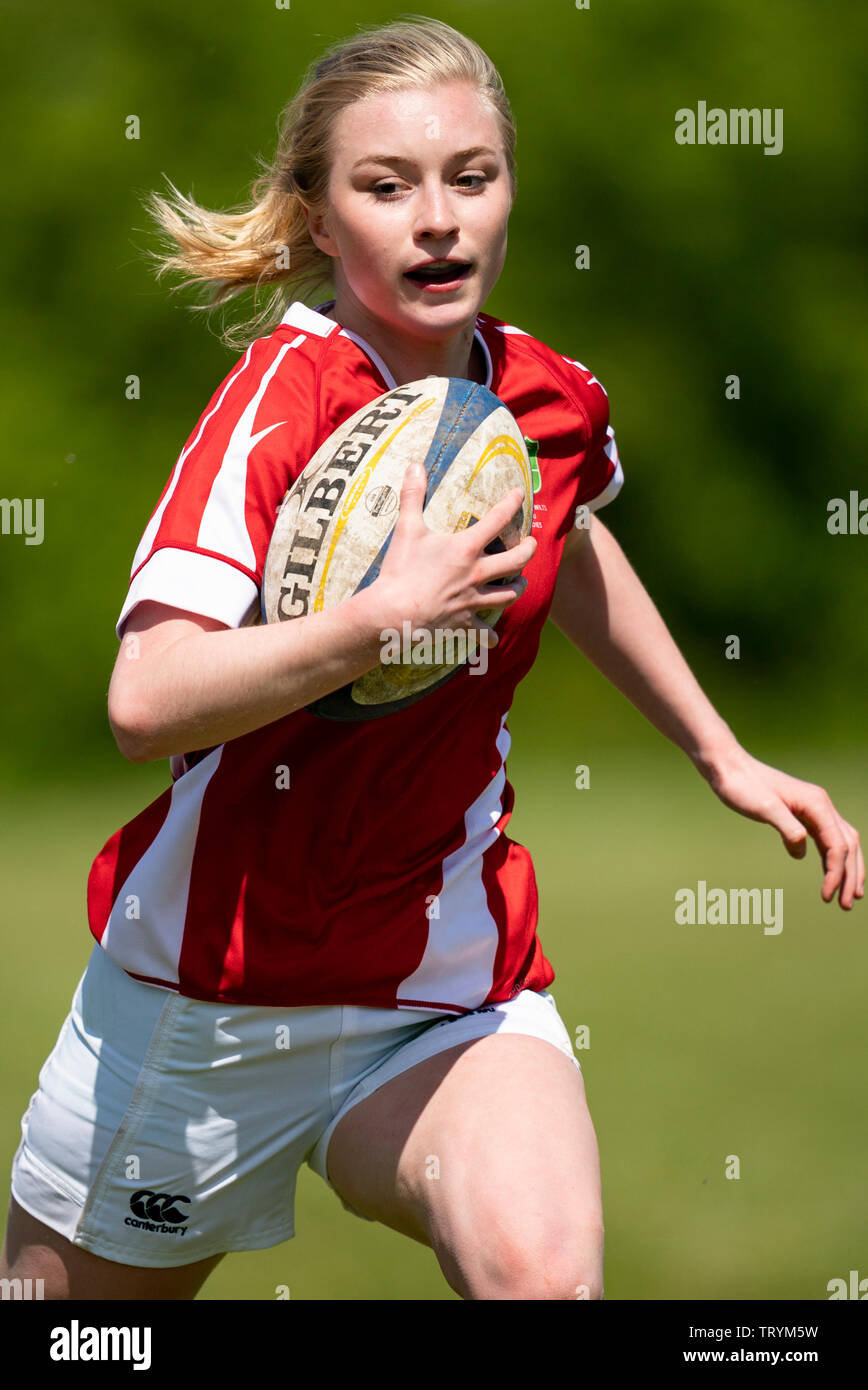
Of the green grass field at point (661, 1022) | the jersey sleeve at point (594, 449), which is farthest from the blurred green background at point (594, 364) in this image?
the jersey sleeve at point (594, 449)

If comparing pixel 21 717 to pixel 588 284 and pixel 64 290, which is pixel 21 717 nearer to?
pixel 64 290

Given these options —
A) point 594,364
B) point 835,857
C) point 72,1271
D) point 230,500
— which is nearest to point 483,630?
point 230,500

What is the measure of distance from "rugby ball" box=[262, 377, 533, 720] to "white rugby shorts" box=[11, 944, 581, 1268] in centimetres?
38

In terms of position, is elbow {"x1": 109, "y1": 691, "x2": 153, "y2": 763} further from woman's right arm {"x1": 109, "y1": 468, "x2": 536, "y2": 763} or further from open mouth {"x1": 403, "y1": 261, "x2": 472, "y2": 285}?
open mouth {"x1": 403, "y1": 261, "x2": 472, "y2": 285}

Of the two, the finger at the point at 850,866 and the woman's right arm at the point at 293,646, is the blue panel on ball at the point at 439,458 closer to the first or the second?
the woman's right arm at the point at 293,646

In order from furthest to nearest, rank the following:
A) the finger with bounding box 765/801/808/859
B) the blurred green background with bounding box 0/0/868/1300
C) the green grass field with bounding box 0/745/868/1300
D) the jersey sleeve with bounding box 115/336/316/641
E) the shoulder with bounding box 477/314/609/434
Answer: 1. the blurred green background with bounding box 0/0/868/1300
2. the green grass field with bounding box 0/745/868/1300
3. the finger with bounding box 765/801/808/859
4. the shoulder with bounding box 477/314/609/434
5. the jersey sleeve with bounding box 115/336/316/641

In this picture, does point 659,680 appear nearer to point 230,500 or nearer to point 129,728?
point 230,500

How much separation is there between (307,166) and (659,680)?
800 mm

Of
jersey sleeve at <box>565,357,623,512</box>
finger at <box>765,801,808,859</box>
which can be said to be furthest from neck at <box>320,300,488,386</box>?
finger at <box>765,801,808,859</box>

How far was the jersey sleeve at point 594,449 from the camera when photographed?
6.29ft

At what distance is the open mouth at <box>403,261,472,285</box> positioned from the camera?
1637 mm

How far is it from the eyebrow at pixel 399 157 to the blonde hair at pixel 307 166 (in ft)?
0.24

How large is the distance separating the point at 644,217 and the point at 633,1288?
400 centimetres

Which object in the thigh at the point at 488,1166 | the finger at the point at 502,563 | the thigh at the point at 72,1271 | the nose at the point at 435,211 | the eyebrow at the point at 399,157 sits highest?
the eyebrow at the point at 399,157
